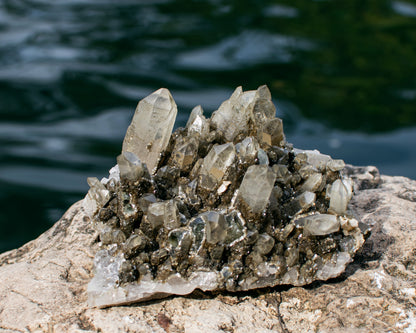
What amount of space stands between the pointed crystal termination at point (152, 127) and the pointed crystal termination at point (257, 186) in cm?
35

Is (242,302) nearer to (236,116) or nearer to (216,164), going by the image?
(216,164)

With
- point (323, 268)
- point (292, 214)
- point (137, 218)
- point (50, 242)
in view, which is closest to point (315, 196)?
point (292, 214)

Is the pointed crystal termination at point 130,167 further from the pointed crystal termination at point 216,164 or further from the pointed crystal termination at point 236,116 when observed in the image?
the pointed crystal termination at point 236,116

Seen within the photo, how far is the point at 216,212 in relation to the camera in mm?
→ 1667

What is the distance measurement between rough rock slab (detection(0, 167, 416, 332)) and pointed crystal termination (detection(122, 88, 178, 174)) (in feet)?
1.42

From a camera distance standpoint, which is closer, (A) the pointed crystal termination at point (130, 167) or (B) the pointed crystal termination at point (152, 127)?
(A) the pointed crystal termination at point (130, 167)

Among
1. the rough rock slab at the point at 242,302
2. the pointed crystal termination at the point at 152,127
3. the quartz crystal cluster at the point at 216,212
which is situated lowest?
the rough rock slab at the point at 242,302

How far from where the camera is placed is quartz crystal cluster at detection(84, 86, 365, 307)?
1.68m

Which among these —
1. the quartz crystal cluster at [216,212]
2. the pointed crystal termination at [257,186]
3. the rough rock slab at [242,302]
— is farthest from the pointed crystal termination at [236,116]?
the rough rock slab at [242,302]

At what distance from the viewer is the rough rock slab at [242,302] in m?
1.64

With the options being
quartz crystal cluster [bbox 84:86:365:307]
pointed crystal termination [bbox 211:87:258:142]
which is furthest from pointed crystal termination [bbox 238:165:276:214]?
pointed crystal termination [bbox 211:87:258:142]

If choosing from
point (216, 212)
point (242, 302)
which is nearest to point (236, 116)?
point (216, 212)

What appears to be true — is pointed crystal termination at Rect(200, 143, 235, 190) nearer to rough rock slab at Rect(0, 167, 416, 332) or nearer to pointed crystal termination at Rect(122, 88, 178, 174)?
pointed crystal termination at Rect(122, 88, 178, 174)

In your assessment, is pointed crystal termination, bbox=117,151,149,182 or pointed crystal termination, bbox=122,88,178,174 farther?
pointed crystal termination, bbox=122,88,178,174
